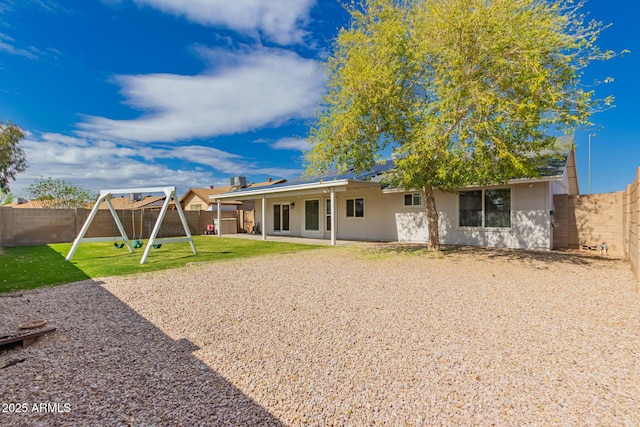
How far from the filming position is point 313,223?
17.7 metres

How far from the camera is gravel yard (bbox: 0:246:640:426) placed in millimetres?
2260

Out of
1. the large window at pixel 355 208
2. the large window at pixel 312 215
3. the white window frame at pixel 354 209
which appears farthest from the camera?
the large window at pixel 312 215

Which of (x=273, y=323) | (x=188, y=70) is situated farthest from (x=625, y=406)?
(x=188, y=70)

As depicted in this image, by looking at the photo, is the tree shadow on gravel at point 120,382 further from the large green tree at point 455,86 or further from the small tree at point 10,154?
the small tree at point 10,154

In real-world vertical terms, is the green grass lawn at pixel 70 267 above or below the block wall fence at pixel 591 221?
below

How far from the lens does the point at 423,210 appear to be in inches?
524

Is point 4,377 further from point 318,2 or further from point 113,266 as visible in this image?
point 318,2

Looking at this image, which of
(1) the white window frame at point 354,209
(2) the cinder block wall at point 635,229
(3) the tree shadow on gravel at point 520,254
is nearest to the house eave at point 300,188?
(1) the white window frame at point 354,209

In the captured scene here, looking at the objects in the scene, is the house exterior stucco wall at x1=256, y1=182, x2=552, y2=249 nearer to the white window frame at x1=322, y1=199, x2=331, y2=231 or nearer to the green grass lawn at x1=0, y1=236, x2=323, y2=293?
the white window frame at x1=322, y1=199, x2=331, y2=231

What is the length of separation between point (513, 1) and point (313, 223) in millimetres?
12693

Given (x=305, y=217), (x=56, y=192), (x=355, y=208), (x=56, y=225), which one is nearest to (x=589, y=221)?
(x=355, y=208)

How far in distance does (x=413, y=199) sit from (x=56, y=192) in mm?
29111

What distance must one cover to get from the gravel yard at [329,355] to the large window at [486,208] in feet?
17.9

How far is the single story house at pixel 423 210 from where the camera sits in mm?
10727
